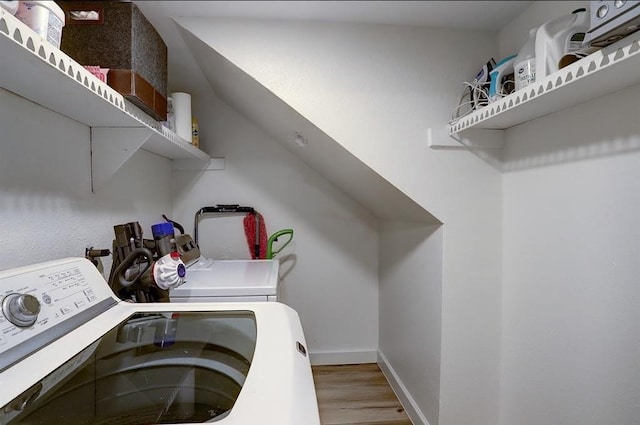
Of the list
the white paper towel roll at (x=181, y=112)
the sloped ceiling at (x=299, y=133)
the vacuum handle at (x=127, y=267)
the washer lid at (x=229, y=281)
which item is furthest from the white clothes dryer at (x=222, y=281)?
the sloped ceiling at (x=299, y=133)

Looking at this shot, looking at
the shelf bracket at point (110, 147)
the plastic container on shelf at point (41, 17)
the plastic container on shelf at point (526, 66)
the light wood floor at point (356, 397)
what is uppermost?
the plastic container on shelf at point (526, 66)

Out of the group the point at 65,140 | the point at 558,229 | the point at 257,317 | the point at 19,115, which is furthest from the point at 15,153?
the point at 558,229

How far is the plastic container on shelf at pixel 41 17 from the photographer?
26.8 inches

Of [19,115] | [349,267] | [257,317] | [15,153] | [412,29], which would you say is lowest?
[349,267]

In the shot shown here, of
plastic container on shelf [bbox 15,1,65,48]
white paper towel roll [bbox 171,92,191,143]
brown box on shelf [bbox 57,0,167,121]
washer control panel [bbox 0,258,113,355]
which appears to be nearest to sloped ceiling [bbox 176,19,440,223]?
white paper towel roll [bbox 171,92,191,143]

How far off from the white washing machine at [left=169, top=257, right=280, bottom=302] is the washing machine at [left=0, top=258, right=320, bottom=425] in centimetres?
48

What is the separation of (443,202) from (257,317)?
1143mm

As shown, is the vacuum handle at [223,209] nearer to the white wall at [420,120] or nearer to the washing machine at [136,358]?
the white wall at [420,120]

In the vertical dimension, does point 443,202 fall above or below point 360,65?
below

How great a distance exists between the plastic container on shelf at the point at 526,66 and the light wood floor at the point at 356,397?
1965 millimetres

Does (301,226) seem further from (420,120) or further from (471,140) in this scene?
(471,140)

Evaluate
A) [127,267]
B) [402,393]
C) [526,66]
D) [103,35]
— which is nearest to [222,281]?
[127,267]

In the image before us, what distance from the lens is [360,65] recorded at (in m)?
1.60

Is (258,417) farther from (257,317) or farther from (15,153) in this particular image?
(15,153)
